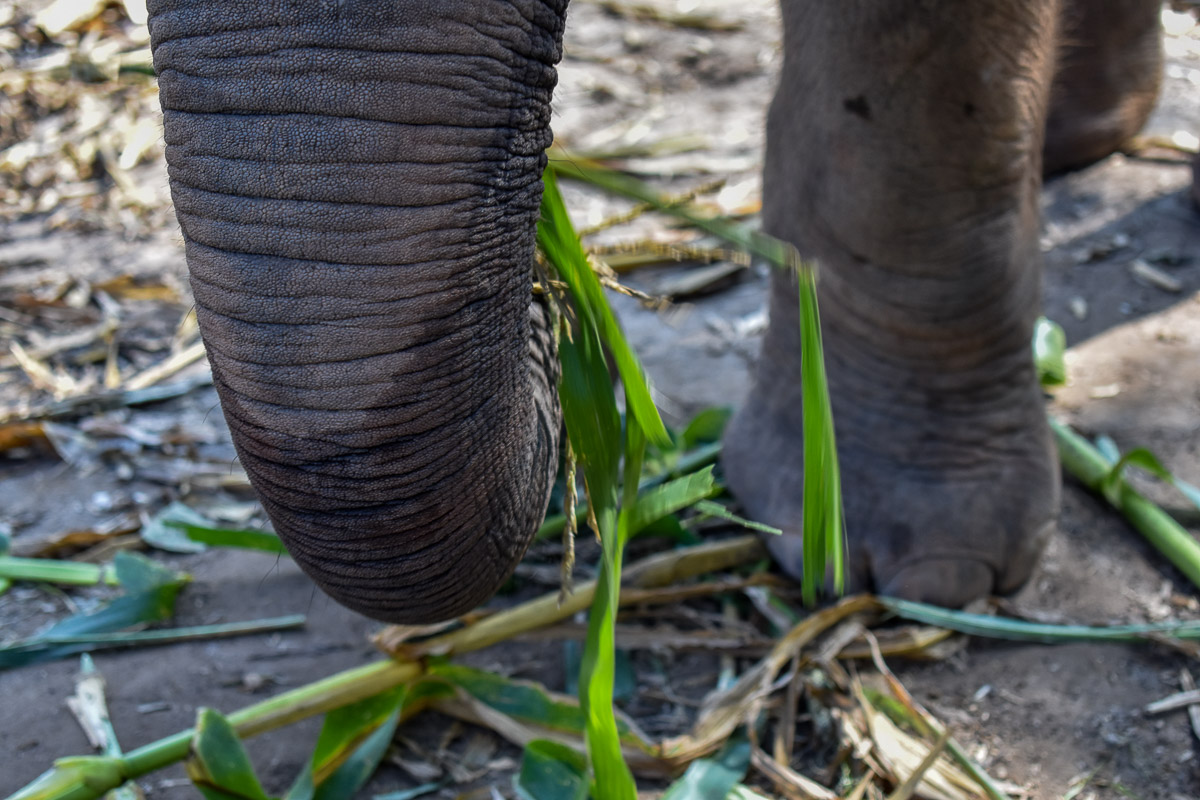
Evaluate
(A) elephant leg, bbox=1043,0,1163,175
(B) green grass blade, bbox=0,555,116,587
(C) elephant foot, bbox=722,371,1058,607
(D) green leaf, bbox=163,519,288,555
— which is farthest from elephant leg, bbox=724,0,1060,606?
(A) elephant leg, bbox=1043,0,1163,175

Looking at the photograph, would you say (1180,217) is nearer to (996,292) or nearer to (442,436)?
(996,292)

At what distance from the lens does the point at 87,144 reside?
3.49 metres

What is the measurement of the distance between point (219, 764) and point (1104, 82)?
2.75 m

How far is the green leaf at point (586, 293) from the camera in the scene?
3.28 ft

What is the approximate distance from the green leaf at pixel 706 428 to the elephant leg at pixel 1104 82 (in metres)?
1.48

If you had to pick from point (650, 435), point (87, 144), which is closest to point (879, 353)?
point (650, 435)

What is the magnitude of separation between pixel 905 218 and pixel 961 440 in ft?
1.15

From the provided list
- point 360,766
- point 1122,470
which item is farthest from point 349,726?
point 1122,470

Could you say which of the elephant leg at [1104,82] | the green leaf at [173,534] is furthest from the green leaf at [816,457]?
the elephant leg at [1104,82]

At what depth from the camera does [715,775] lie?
1240mm

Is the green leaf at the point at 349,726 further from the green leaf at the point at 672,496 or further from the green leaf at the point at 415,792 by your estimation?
the green leaf at the point at 672,496

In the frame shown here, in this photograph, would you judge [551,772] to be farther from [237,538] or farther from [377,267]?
[377,267]

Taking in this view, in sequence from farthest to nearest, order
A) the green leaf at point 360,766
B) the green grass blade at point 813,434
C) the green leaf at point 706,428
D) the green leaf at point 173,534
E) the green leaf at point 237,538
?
1. the green leaf at point 706,428
2. the green leaf at point 173,534
3. the green leaf at point 237,538
4. the green leaf at point 360,766
5. the green grass blade at point 813,434

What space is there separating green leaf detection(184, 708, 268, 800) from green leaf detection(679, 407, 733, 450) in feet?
3.20
